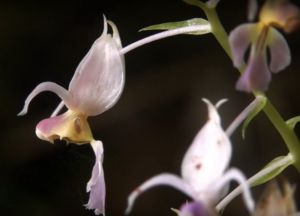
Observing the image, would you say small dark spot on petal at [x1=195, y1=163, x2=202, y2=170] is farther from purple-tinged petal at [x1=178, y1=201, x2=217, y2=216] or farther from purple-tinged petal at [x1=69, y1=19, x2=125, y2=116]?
purple-tinged petal at [x1=69, y1=19, x2=125, y2=116]

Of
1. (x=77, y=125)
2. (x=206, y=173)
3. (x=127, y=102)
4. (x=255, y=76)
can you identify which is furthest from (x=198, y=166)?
(x=127, y=102)

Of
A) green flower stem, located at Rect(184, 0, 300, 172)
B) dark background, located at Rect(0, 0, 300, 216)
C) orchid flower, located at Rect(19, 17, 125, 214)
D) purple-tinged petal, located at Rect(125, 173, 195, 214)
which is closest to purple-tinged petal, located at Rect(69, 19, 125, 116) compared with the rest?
orchid flower, located at Rect(19, 17, 125, 214)

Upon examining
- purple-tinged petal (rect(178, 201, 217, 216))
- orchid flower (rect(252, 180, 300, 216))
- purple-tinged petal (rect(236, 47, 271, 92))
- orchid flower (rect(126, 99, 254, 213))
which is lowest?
orchid flower (rect(252, 180, 300, 216))

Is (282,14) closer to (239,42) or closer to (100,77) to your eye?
(239,42)

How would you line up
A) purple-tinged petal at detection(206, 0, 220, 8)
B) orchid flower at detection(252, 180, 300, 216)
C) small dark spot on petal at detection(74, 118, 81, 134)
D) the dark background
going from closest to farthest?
orchid flower at detection(252, 180, 300, 216)
purple-tinged petal at detection(206, 0, 220, 8)
small dark spot on petal at detection(74, 118, 81, 134)
the dark background

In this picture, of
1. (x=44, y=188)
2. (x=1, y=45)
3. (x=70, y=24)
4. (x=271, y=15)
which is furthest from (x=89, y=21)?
(x=271, y=15)

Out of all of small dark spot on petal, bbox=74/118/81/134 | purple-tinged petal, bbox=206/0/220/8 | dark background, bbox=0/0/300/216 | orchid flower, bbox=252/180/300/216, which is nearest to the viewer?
orchid flower, bbox=252/180/300/216
